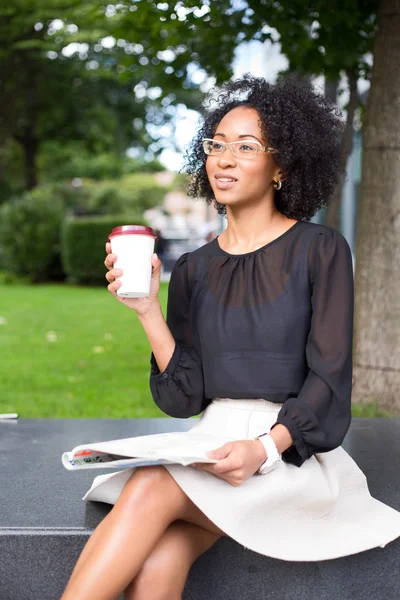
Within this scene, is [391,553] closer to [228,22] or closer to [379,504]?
[379,504]

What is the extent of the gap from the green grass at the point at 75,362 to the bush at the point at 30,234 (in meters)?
4.70

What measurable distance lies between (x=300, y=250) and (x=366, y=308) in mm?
2250

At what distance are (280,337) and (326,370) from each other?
185 millimetres

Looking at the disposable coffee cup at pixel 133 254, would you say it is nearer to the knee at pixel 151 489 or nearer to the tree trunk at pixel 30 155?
the knee at pixel 151 489

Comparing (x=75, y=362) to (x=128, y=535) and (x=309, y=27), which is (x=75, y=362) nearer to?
(x=309, y=27)

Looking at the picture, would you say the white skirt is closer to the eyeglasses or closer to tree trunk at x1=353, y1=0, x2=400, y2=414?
the eyeglasses

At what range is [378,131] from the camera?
4.59 m

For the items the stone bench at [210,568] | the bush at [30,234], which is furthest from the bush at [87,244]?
the stone bench at [210,568]

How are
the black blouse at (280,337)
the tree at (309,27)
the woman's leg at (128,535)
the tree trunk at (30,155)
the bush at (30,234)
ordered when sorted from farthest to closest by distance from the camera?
the tree trunk at (30,155) → the bush at (30,234) → the tree at (309,27) → the black blouse at (280,337) → the woman's leg at (128,535)

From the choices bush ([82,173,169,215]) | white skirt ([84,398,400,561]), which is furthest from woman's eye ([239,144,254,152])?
bush ([82,173,169,215])

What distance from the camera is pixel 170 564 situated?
83.0 inches

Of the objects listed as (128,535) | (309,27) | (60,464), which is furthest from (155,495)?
(309,27)

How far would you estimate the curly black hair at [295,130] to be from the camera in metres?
2.55

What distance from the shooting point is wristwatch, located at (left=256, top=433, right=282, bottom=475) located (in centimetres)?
220
